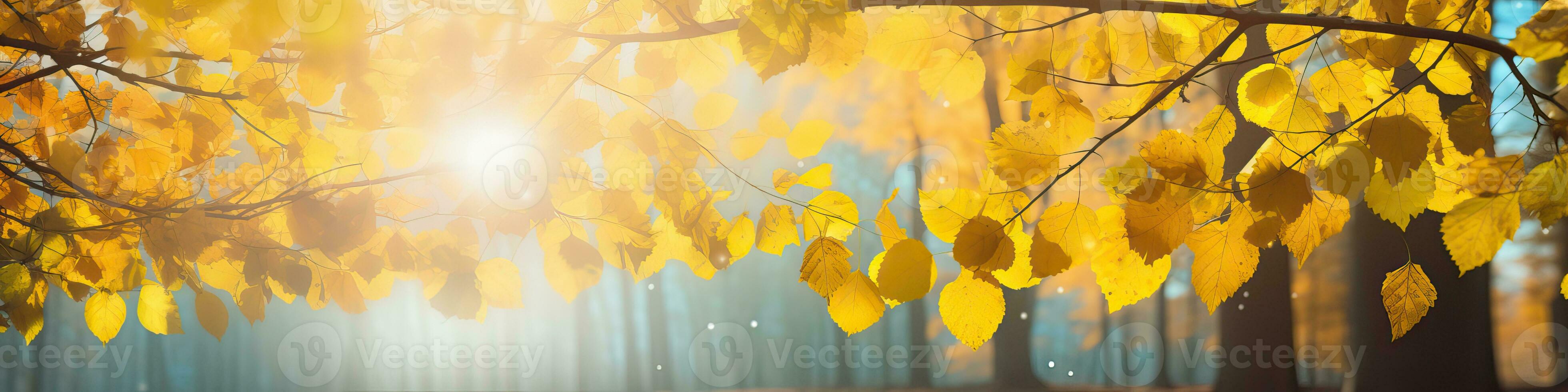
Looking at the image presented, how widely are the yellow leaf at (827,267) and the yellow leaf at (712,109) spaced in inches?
7.8

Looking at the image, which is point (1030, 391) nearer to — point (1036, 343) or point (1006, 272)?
point (1036, 343)

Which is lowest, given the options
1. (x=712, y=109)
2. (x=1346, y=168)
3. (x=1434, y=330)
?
(x=1434, y=330)

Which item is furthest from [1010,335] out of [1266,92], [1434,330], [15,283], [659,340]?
[15,283]

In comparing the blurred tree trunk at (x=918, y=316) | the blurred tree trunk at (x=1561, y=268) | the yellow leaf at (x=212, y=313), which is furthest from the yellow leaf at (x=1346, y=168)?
the blurred tree trunk at (x=1561, y=268)

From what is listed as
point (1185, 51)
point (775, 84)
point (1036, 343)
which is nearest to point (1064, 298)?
point (1036, 343)

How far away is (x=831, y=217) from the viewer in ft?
1.51

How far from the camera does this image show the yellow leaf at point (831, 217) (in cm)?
46

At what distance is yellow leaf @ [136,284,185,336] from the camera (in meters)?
0.66

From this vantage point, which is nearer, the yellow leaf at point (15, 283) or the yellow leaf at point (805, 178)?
the yellow leaf at point (805, 178)

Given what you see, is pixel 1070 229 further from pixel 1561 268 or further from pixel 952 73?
pixel 1561 268

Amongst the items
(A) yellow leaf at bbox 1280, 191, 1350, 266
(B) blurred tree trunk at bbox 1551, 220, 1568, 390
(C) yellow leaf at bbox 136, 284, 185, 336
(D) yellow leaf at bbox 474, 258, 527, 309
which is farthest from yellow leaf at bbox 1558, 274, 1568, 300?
(B) blurred tree trunk at bbox 1551, 220, 1568, 390

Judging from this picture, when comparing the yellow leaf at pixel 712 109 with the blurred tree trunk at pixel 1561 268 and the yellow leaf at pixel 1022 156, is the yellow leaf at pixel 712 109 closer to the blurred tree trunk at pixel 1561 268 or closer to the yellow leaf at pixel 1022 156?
the yellow leaf at pixel 1022 156

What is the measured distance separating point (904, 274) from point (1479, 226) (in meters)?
0.36

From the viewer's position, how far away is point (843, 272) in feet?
1.40
